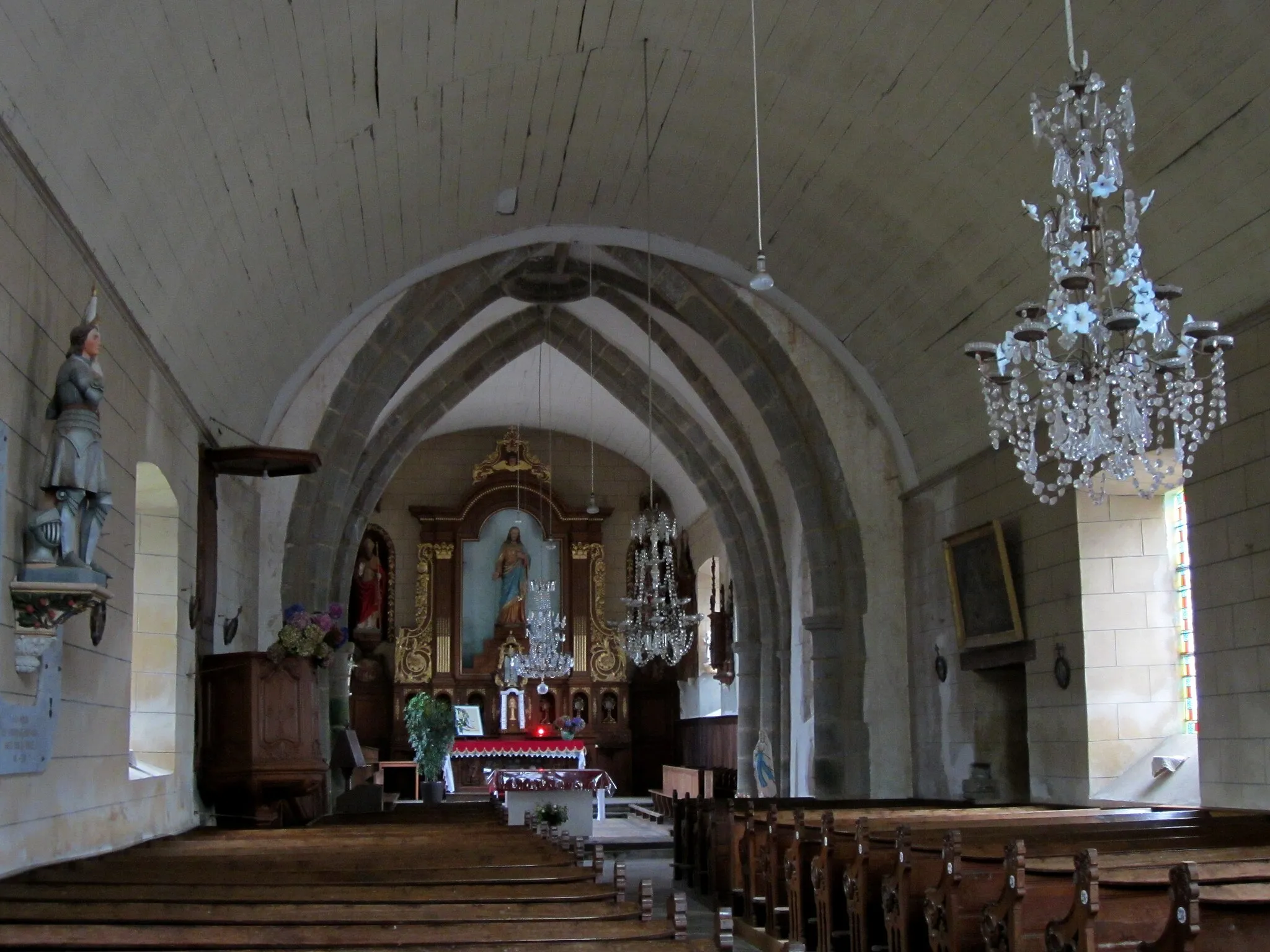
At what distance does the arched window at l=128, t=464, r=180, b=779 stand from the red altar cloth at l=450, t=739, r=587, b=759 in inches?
374

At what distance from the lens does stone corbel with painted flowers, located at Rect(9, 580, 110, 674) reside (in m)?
5.70

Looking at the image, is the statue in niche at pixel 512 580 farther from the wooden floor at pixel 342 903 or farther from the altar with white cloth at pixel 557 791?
the wooden floor at pixel 342 903

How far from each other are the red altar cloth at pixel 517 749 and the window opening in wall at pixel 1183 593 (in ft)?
33.3

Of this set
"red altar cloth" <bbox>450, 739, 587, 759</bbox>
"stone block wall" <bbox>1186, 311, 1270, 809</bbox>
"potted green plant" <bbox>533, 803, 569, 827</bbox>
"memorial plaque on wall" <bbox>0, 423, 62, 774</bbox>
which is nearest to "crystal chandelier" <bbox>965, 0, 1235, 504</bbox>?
"stone block wall" <bbox>1186, 311, 1270, 809</bbox>

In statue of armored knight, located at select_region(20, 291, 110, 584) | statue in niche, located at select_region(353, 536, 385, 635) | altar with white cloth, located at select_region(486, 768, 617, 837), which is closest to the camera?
statue of armored knight, located at select_region(20, 291, 110, 584)

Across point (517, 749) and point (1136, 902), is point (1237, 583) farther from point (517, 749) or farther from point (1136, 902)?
point (517, 749)

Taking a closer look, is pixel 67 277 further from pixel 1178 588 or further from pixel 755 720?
pixel 755 720

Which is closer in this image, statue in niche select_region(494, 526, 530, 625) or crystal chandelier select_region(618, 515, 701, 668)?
crystal chandelier select_region(618, 515, 701, 668)

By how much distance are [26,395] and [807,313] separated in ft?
26.3

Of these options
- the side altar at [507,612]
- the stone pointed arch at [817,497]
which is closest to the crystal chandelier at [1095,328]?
the stone pointed arch at [817,497]

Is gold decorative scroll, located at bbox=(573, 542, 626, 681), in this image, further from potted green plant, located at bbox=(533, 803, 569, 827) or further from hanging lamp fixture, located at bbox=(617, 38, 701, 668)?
potted green plant, located at bbox=(533, 803, 569, 827)

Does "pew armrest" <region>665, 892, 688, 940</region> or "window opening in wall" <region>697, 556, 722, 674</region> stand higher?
"window opening in wall" <region>697, 556, 722, 674</region>

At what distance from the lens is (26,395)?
5.94 metres

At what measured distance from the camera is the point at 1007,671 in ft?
37.4
